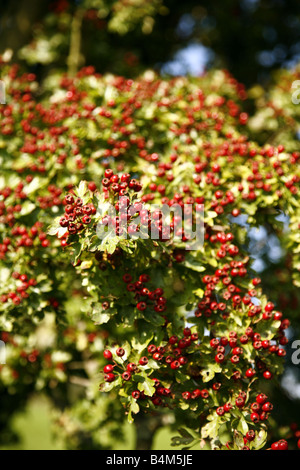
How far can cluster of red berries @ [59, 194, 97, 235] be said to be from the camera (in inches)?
102

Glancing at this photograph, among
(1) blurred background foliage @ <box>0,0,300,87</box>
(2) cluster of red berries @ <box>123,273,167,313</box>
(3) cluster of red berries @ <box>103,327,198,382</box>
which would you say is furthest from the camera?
(1) blurred background foliage @ <box>0,0,300,87</box>

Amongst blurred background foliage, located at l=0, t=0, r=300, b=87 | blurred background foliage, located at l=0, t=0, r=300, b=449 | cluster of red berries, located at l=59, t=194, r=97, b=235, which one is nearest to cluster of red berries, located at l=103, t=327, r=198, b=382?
cluster of red berries, located at l=59, t=194, r=97, b=235

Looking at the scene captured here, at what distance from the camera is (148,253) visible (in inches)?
115

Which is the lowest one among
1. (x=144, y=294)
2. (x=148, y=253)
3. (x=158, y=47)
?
(x=144, y=294)

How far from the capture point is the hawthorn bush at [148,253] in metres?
2.74

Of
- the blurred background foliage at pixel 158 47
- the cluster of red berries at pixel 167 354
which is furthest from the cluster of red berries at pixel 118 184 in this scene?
the blurred background foliage at pixel 158 47

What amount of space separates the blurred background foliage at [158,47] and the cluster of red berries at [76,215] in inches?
98.8

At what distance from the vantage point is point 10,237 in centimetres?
348

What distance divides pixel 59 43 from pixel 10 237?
13.8ft

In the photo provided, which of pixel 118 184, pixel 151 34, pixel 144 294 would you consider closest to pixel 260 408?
pixel 144 294

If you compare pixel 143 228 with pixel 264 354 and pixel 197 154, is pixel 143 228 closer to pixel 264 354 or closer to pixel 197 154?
pixel 264 354

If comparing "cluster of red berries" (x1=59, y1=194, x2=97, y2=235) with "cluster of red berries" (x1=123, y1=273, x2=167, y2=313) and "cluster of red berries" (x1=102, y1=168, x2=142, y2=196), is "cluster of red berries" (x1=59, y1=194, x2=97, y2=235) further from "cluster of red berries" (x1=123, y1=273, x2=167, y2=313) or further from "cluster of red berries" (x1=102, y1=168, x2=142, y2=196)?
"cluster of red berries" (x1=123, y1=273, x2=167, y2=313)

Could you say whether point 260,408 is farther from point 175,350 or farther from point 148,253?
point 148,253

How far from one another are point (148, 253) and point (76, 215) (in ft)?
1.97
